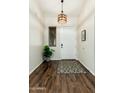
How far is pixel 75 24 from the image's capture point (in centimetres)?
976

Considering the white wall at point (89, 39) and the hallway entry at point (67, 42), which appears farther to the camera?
the hallway entry at point (67, 42)

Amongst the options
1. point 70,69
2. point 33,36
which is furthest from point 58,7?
point 70,69

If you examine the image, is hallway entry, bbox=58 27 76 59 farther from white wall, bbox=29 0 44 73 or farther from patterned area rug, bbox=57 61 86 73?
→ white wall, bbox=29 0 44 73

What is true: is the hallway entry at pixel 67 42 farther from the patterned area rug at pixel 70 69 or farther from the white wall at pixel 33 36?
the white wall at pixel 33 36

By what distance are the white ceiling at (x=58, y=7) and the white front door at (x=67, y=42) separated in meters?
1.11

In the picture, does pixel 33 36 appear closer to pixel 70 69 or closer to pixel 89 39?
pixel 70 69

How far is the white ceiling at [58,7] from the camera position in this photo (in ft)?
24.3

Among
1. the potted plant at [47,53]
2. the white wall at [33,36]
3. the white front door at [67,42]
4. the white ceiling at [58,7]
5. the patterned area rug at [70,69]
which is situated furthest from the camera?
the white front door at [67,42]

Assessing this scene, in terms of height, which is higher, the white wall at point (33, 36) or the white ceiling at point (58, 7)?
the white ceiling at point (58, 7)

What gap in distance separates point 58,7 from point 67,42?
2.66 m

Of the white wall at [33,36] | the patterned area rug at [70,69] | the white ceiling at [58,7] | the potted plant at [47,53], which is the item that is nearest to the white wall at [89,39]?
the patterned area rug at [70,69]

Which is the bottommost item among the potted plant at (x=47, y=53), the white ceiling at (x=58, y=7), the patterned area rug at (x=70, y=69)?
the patterned area rug at (x=70, y=69)
